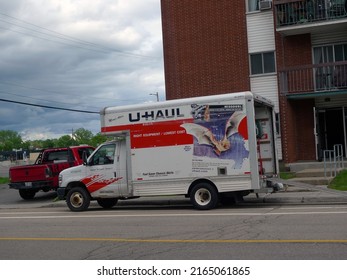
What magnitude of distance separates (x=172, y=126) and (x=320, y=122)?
37.5 ft

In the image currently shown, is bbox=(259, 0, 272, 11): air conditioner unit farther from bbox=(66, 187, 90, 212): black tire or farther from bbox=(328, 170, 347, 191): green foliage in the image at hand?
bbox=(66, 187, 90, 212): black tire

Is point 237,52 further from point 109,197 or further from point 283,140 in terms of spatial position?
point 109,197

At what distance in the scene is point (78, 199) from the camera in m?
15.4

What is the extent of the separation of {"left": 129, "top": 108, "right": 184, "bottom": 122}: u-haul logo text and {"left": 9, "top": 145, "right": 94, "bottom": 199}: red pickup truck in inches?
235

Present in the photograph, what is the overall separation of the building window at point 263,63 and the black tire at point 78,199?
11.2 m

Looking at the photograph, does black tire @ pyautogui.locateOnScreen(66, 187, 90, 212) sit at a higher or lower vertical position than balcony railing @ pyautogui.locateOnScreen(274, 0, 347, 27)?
lower

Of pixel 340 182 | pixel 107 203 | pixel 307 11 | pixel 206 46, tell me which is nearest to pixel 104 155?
pixel 107 203

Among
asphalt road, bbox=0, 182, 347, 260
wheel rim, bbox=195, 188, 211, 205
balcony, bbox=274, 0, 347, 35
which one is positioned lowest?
asphalt road, bbox=0, 182, 347, 260

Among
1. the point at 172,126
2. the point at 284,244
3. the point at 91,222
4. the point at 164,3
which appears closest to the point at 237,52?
the point at 164,3

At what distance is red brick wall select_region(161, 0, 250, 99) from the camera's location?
23.1 metres

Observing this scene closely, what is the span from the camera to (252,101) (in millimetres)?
13125

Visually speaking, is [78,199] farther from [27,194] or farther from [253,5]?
[253,5]

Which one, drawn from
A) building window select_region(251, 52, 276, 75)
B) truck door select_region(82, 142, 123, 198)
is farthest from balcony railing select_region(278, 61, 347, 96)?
truck door select_region(82, 142, 123, 198)

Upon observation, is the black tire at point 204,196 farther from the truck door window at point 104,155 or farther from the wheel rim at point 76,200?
the wheel rim at point 76,200
